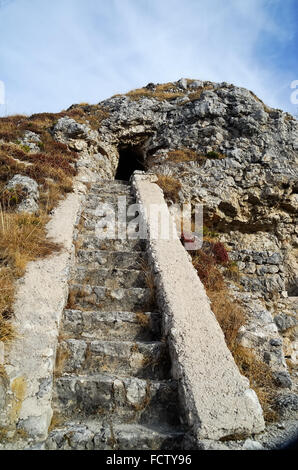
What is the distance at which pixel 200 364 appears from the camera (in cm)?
290

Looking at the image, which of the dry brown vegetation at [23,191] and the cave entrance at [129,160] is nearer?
the dry brown vegetation at [23,191]

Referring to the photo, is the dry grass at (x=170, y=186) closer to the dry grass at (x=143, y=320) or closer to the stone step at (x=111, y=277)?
the stone step at (x=111, y=277)

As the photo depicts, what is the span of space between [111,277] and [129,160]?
42.2ft

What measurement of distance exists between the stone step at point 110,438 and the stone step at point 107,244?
11.1 ft

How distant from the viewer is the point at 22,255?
4.17 metres

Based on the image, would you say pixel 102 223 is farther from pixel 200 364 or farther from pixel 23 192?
pixel 200 364

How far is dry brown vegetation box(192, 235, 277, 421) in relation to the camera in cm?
340

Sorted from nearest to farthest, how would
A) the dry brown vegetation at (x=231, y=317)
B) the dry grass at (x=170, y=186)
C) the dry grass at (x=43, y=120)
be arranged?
the dry brown vegetation at (x=231, y=317), the dry grass at (x=170, y=186), the dry grass at (x=43, y=120)

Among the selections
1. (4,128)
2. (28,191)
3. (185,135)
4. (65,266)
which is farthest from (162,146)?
(65,266)

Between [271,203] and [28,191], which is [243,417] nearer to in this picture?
[28,191]

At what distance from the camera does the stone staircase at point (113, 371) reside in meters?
2.47

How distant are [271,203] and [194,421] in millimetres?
8921

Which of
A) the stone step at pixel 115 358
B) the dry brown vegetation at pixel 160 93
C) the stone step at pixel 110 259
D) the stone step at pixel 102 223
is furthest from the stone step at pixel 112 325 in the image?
the dry brown vegetation at pixel 160 93

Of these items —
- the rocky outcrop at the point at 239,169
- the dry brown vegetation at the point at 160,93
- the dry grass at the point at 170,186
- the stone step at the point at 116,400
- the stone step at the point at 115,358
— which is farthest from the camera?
the dry brown vegetation at the point at 160,93
